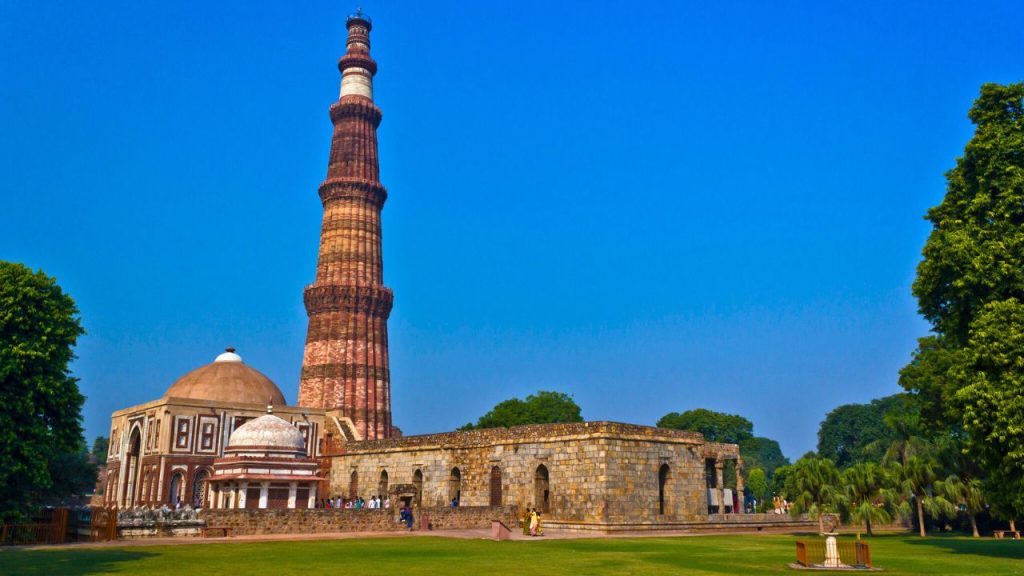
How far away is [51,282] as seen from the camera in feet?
78.6

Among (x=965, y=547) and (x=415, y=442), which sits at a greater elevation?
(x=415, y=442)

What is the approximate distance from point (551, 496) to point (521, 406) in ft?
123

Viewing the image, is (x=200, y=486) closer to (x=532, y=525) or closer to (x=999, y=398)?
(x=532, y=525)

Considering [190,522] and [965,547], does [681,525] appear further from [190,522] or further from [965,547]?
[190,522]

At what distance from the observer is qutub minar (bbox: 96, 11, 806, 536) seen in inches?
1171

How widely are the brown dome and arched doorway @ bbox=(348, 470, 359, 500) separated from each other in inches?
282

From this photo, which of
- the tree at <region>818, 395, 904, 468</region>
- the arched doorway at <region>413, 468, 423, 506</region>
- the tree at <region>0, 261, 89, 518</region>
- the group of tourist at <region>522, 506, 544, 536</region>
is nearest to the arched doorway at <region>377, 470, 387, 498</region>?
the arched doorway at <region>413, 468, 423, 506</region>

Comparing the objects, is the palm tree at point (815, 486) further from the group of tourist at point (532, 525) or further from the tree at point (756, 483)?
the tree at point (756, 483)

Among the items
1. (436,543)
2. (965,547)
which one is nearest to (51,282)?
(436,543)

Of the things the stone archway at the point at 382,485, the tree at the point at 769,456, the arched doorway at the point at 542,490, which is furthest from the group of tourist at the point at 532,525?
the tree at the point at 769,456

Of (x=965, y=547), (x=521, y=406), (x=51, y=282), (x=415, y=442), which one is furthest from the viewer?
(x=521, y=406)

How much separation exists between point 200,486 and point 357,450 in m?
8.16

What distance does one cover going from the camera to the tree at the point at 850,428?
3145 inches

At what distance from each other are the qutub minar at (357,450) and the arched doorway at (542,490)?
45mm
